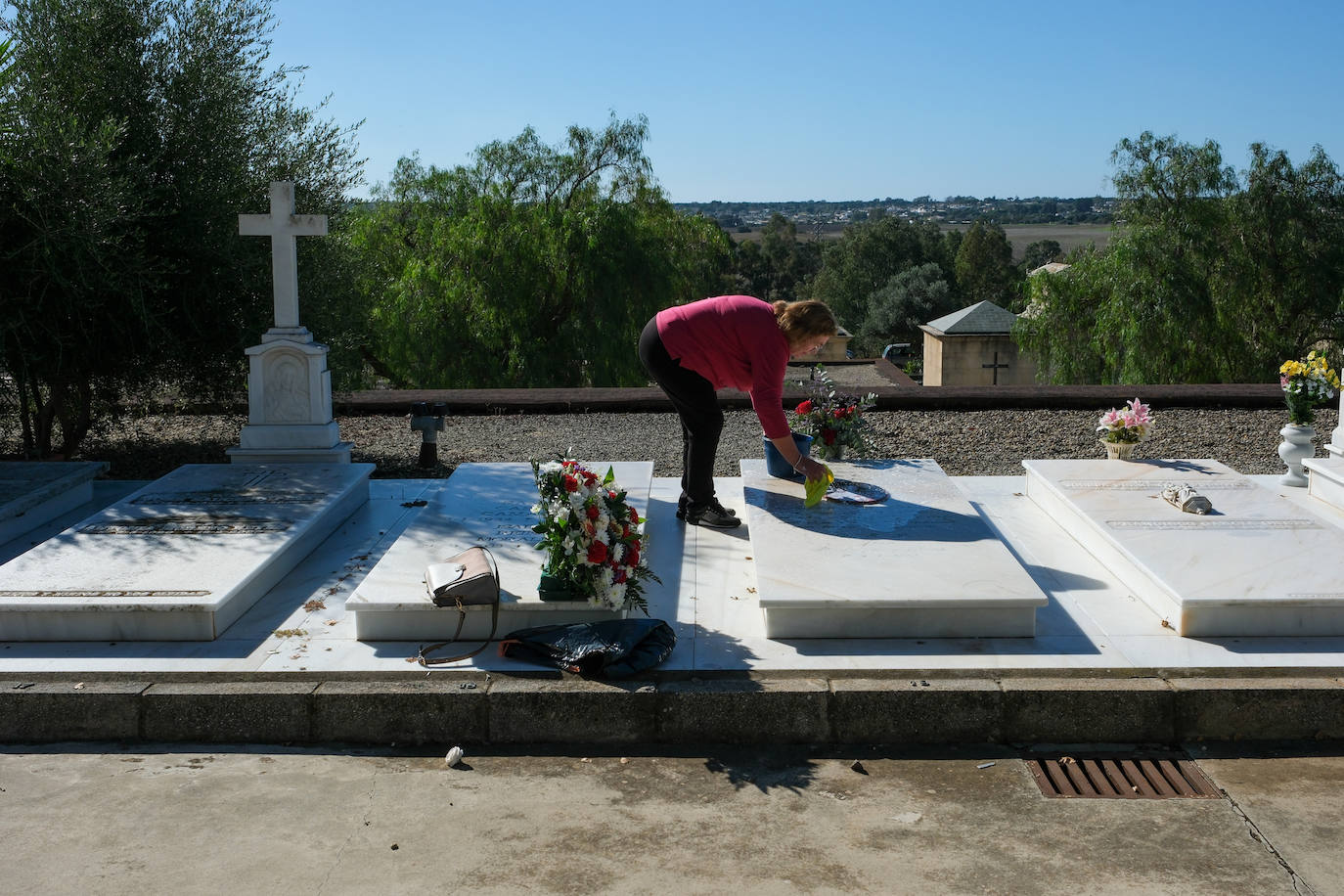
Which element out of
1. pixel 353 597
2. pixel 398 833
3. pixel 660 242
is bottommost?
pixel 398 833

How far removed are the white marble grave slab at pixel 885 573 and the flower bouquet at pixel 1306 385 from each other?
2845 millimetres

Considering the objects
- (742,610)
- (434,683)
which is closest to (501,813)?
(434,683)

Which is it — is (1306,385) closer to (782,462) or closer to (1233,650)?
(782,462)

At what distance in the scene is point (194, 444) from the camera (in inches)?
408

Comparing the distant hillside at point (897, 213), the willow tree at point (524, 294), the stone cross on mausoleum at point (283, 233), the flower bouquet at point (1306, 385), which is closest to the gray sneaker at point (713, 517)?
the stone cross on mausoleum at point (283, 233)

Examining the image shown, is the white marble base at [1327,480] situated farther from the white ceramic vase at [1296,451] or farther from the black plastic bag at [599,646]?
the black plastic bag at [599,646]

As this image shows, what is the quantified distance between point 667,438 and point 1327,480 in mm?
5251

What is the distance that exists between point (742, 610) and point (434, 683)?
4.83 ft

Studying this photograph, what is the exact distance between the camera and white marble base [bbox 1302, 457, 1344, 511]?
6754 mm

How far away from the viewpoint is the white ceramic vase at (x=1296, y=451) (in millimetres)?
7582

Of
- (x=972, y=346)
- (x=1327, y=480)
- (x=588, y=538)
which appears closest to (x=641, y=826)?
(x=588, y=538)

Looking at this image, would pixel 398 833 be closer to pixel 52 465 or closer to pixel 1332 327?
pixel 52 465

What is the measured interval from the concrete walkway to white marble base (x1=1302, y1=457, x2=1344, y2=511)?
3117 mm

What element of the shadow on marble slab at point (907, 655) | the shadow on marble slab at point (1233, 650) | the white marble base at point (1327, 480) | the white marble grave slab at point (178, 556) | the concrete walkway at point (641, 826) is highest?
the white marble base at point (1327, 480)
